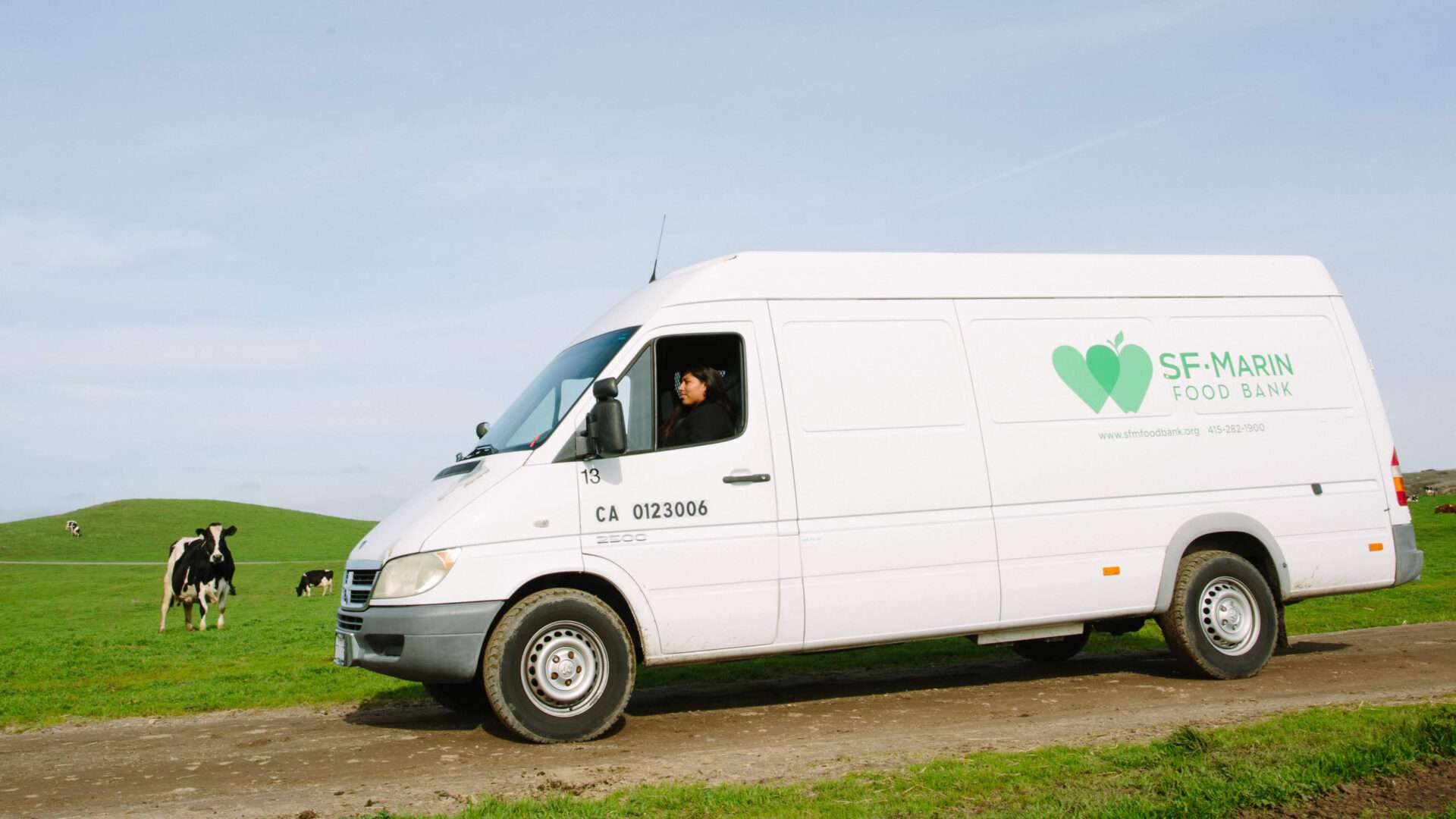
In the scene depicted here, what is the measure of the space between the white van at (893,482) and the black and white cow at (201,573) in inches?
584

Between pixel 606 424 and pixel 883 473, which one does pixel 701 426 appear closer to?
pixel 606 424

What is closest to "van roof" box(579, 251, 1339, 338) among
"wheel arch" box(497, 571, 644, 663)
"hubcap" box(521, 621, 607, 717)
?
"wheel arch" box(497, 571, 644, 663)

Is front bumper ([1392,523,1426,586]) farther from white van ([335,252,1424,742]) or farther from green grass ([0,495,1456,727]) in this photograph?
green grass ([0,495,1456,727])

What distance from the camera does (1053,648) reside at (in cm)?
1104

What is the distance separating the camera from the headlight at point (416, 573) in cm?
732

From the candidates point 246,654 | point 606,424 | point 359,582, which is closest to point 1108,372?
point 606,424

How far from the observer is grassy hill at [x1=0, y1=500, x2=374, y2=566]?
67.1 m

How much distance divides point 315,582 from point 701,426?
1363 inches

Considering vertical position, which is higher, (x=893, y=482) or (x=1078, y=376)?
(x=1078, y=376)

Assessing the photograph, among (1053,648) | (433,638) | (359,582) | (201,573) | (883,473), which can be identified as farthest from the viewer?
(201,573)

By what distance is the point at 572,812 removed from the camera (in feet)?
17.5

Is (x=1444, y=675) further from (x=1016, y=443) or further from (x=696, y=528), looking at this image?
(x=696, y=528)

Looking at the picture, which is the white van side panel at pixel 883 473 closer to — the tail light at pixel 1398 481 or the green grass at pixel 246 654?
the green grass at pixel 246 654

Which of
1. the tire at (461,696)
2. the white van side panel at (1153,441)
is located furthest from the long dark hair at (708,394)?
the tire at (461,696)
